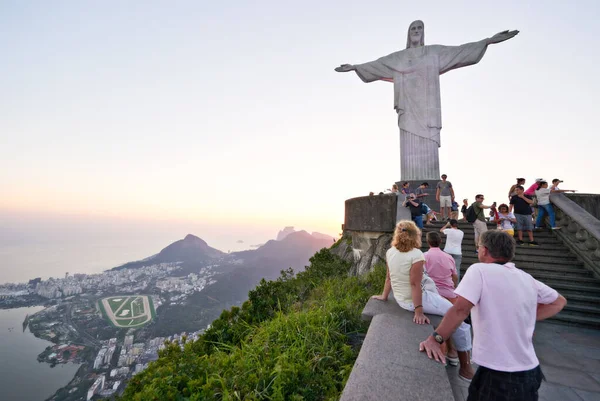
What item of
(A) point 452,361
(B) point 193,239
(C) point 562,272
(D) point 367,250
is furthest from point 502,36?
(B) point 193,239

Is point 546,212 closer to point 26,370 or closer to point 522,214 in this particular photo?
point 522,214

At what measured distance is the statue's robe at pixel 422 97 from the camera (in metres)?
11.2

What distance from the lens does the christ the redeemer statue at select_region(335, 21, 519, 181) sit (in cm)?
1120

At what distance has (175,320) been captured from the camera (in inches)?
1123

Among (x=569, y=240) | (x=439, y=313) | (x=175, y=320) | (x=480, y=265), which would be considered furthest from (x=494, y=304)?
(x=175, y=320)

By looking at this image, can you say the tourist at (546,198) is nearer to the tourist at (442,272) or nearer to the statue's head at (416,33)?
the tourist at (442,272)

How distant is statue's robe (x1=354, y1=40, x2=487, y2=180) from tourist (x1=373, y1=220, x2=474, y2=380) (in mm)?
9270

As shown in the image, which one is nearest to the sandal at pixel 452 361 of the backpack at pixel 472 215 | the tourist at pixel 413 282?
the tourist at pixel 413 282

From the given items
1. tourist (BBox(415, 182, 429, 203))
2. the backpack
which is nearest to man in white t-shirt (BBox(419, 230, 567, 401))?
the backpack

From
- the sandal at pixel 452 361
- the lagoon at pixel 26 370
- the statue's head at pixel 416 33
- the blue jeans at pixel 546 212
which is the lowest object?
the lagoon at pixel 26 370

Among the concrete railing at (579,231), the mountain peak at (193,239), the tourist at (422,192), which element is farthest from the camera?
the mountain peak at (193,239)

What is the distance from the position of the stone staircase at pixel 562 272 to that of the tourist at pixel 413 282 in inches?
130

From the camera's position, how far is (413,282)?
8.91 ft

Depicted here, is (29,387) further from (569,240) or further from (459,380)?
(569,240)
